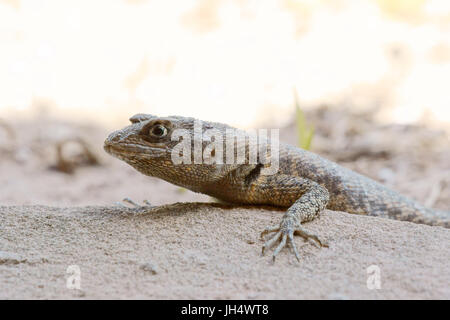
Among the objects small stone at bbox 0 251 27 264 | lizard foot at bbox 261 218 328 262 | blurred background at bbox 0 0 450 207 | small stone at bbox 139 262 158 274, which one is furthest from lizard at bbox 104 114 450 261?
blurred background at bbox 0 0 450 207

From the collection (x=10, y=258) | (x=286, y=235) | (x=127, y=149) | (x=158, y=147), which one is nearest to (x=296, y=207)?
→ (x=286, y=235)

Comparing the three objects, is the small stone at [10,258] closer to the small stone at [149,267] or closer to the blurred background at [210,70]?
the small stone at [149,267]

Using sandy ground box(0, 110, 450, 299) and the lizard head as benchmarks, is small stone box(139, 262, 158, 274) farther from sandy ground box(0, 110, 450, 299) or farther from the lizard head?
the lizard head

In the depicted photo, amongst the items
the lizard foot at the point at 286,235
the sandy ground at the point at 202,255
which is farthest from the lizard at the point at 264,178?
the sandy ground at the point at 202,255

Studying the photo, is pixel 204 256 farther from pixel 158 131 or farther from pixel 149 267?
pixel 158 131

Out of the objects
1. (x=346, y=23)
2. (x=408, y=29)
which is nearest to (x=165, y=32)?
(x=346, y=23)
